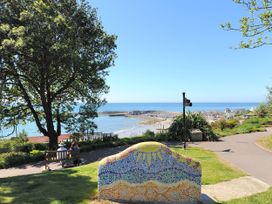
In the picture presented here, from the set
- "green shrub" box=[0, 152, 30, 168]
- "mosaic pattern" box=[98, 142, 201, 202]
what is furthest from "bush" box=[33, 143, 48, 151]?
"mosaic pattern" box=[98, 142, 201, 202]

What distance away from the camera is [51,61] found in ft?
60.5

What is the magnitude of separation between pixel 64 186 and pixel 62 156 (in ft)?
23.5

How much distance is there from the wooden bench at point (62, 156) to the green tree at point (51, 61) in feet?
15.8

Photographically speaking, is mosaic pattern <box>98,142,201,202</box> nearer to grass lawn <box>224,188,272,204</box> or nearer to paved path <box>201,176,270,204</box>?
paved path <box>201,176,270,204</box>

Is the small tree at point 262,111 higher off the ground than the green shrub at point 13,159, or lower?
higher

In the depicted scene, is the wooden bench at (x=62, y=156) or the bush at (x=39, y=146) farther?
the bush at (x=39, y=146)

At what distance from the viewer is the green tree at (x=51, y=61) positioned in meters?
17.5

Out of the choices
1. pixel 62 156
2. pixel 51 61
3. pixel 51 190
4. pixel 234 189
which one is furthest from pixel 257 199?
pixel 51 61

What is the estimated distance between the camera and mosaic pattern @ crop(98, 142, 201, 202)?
729 cm

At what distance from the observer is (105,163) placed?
24.3 ft

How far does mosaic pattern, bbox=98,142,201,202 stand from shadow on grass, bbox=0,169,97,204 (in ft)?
2.58

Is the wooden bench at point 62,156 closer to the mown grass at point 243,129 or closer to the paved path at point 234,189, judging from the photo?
the paved path at point 234,189

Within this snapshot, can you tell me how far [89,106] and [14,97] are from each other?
5.23m

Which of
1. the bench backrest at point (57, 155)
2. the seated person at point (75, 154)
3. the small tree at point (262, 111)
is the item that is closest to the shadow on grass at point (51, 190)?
the seated person at point (75, 154)
